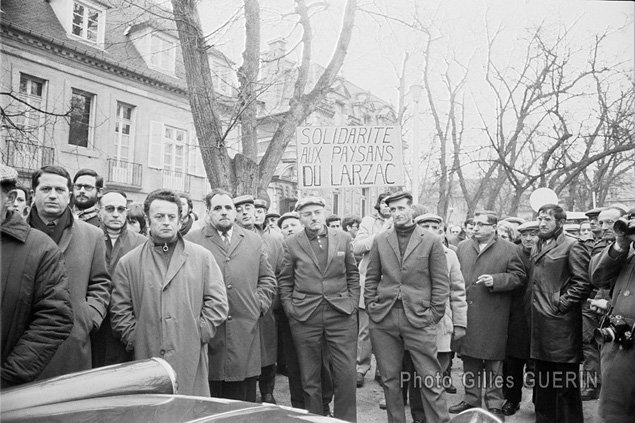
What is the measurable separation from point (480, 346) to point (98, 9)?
17730 mm

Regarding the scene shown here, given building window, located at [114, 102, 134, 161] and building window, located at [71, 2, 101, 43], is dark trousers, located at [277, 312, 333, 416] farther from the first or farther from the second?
building window, located at [71, 2, 101, 43]

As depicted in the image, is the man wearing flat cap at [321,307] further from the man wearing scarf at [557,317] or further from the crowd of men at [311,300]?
the man wearing scarf at [557,317]

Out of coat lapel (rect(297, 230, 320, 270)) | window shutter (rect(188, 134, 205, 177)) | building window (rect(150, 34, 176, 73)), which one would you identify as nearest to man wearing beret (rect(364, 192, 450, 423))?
coat lapel (rect(297, 230, 320, 270))

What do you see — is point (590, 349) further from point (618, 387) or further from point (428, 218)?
point (618, 387)

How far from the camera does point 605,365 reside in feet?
10.9

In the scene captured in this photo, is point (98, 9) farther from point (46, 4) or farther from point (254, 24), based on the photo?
point (254, 24)

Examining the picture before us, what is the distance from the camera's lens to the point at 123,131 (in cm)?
1803

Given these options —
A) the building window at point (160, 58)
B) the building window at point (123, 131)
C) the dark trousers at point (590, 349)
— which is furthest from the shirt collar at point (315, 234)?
the building window at point (160, 58)

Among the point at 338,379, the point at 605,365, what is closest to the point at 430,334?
the point at 338,379

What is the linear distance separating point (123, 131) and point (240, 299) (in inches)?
628

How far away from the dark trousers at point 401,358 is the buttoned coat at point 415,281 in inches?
3.3

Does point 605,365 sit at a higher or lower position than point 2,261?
lower

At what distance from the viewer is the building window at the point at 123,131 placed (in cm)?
1775

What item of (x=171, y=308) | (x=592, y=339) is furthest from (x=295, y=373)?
(x=592, y=339)
